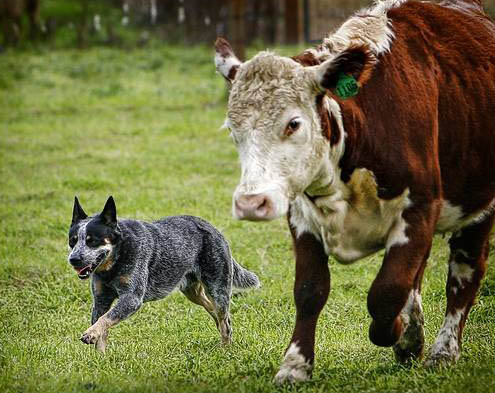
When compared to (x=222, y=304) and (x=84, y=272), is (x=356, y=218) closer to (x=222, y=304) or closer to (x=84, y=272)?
(x=222, y=304)

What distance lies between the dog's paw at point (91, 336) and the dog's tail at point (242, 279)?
1.57 meters

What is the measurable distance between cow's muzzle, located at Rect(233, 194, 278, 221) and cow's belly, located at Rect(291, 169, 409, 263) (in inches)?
30.1

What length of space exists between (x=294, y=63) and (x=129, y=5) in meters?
31.9

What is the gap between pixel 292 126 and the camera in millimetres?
4742

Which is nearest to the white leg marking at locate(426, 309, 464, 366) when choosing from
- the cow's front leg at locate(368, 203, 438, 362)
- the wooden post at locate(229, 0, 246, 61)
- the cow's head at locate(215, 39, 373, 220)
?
the cow's front leg at locate(368, 203, 438, 362)

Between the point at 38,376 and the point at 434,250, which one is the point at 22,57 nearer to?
the point at 434,250

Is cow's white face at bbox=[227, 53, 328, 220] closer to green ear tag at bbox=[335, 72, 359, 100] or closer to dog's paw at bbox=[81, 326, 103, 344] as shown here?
green ear tag at bbox=[335, 72, 359, 100]

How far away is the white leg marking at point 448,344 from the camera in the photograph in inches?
232

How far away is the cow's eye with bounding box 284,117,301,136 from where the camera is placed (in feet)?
15.5

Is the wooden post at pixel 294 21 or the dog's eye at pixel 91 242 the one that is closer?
the dog's eye at pixel 91 242

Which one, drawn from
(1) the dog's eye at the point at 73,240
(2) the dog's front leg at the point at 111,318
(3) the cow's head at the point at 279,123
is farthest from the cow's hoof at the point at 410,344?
(1) the dog's eye at the point at 73,240

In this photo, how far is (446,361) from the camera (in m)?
5.84

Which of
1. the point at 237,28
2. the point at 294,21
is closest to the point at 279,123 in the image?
the point at 237,28

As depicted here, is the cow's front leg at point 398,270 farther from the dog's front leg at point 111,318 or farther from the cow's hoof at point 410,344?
the dog's front leg at point 111,318
